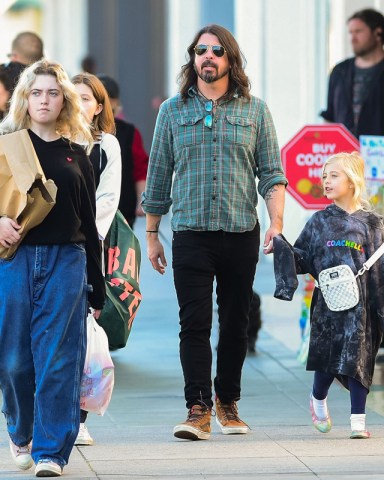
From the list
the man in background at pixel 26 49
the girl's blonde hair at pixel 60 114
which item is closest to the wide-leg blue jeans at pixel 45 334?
the girl's blonde hair at pixel 60 114

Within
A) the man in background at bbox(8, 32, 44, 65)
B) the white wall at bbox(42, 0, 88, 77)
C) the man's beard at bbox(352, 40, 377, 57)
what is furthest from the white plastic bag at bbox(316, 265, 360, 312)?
the white wall at bbox(42, 0, 88, 77)

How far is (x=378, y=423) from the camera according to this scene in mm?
8109

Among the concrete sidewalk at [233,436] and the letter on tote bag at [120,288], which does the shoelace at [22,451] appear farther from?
the letter on tote bag at [120,288]

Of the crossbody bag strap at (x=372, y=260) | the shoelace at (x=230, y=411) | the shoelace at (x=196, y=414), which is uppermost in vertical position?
the crossbody bag strap at (x=372, y=260)

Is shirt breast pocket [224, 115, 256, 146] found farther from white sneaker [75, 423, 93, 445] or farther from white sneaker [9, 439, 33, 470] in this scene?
white sneaker [9, 439, 33, 470]

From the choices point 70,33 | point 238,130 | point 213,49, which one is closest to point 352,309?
point 238,130

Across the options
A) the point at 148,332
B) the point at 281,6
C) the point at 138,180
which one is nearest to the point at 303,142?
the point at 138,180

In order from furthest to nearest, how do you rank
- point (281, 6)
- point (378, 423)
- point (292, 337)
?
point (281, 6) → point (292, 337) → point (378, 423)

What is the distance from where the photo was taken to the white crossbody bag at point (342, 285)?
7.62m

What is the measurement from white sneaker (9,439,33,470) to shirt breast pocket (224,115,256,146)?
1.88 m

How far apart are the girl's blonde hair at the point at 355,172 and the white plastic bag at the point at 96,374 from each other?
156 centimetres

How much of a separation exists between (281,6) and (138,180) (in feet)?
21.3

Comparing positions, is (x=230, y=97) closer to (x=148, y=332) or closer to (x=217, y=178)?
(x=217, y=178)

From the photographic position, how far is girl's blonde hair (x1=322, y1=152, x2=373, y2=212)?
25.6 feet
